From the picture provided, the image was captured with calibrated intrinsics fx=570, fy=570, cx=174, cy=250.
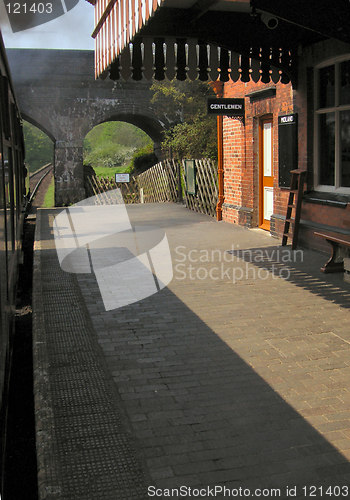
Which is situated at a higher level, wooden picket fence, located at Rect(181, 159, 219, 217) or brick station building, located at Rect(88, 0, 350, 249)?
brick station building, located at Rect(88, 0, 350, 249)

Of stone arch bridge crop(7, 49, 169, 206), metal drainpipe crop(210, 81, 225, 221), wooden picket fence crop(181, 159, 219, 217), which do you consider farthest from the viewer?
stone arch bridge crop(7, 49, 169, 206)

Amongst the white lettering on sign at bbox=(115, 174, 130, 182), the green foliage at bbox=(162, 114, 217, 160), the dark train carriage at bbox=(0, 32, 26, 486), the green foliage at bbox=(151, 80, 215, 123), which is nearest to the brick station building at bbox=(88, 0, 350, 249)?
the dark train carriage at bbox=(0, 32, 26, 486)

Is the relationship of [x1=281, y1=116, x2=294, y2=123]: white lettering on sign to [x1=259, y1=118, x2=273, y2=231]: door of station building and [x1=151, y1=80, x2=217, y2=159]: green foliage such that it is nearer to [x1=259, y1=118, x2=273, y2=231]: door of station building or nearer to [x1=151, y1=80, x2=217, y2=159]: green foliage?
[x1=259, y1=118, x2=273, y2=231]: door of station building

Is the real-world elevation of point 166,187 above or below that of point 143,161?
below

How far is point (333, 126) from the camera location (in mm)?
8766

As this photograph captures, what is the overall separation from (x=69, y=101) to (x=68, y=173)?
302 cm

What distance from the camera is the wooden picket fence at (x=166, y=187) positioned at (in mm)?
15453

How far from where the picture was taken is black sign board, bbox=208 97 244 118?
1160cm

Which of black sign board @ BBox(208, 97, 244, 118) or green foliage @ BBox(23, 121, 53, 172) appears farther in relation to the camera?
green foliage @ BBox(23, 121, 53, 172)

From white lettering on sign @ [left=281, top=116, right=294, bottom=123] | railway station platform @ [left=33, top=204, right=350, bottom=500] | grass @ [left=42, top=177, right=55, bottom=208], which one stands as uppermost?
white lettering on sign @ [left=281, top=116, right=294, bottom=123]

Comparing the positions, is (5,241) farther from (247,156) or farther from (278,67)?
(247,156)

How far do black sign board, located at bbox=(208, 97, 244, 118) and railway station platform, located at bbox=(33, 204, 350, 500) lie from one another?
5110 mm

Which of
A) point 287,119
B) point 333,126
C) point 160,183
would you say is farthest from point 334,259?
point 160,183

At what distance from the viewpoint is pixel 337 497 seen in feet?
9.36
